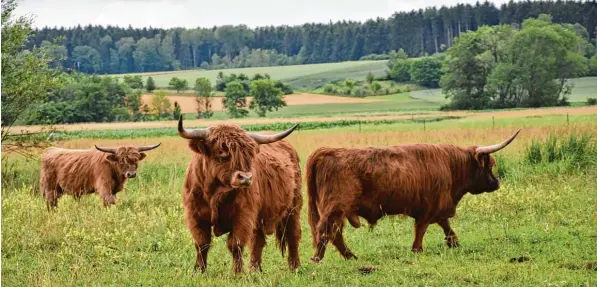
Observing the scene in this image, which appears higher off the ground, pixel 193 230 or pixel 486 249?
pixel 193 230

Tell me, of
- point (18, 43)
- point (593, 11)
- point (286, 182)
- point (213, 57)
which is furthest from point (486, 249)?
point (213, 57)

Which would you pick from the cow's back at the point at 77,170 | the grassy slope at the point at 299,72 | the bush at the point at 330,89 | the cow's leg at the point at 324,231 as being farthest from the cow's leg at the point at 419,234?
the grassy slope at the point at 299,72

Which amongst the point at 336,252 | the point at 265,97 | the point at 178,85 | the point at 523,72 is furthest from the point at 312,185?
the point at 178,85

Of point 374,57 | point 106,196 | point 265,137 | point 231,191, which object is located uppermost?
point 265,137

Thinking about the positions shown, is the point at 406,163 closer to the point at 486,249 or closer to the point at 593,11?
the point at 486,249

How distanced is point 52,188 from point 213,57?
116 metres

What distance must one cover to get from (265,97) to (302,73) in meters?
37.3

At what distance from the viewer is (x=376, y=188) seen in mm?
8562

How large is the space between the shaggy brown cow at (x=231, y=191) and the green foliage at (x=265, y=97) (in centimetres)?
7097

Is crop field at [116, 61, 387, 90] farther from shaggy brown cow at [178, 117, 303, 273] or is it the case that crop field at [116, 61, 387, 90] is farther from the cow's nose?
the cow's nose

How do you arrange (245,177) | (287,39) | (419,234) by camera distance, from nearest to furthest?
(245,177) → (419,234) → (287,39)

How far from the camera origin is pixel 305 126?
4856 cm

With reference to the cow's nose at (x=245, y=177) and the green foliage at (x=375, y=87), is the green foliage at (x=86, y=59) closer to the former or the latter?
the green foliage at (x=375, y=87)

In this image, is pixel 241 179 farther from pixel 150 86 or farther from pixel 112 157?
pixel 150 86
